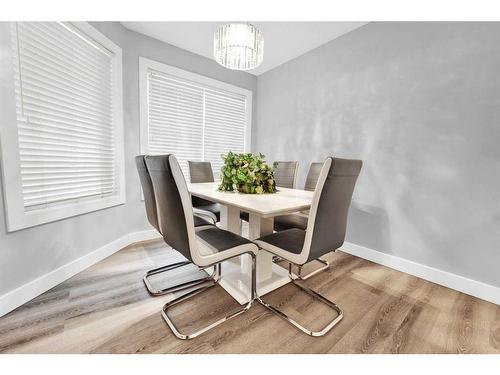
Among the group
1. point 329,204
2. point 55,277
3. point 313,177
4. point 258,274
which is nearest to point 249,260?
point 258,274

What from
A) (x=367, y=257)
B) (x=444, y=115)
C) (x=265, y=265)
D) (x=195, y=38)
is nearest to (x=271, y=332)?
(x=265, y=265)

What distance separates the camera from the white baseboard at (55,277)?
1417 mm

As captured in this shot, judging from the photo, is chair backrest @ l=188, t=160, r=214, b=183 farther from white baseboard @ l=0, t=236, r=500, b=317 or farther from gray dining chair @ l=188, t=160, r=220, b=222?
white baseboard @ l=0, t=236, r=500, b=317

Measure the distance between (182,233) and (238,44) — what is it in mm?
1553

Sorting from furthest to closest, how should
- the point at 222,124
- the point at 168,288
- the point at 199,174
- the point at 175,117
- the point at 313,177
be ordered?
the point at 222,124 < the point at 175,117 < the point at 199,174 < the point at 313,177 < the point at 168,288

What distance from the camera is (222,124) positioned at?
3443 mm

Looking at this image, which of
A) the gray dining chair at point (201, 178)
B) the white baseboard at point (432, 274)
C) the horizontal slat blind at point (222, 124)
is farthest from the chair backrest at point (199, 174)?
the white baseboard at point (432, 274)

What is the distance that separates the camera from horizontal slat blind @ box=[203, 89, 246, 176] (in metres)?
3.29

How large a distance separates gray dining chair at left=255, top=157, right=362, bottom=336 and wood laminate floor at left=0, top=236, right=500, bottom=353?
135 millimetres

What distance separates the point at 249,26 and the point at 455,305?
264 centimetres

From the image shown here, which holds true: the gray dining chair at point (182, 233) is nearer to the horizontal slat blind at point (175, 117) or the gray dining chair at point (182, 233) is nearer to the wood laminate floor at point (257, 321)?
the wood laminate floor at point (257, 321)

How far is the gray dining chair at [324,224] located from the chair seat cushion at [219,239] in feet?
0.50

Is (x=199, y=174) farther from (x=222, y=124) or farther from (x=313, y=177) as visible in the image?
(x=313, y=177)

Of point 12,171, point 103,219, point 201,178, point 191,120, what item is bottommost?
point 103,219
